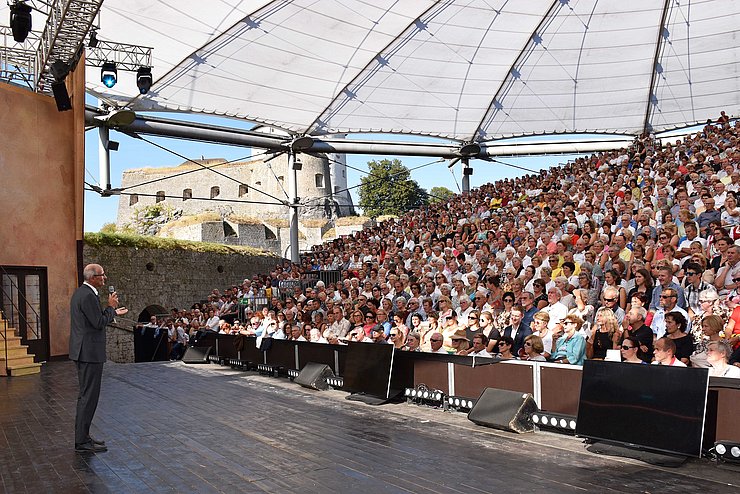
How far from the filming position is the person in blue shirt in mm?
7273

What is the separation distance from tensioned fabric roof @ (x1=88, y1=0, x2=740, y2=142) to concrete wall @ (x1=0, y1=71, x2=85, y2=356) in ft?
10.3

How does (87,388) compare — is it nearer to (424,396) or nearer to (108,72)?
(424,396)

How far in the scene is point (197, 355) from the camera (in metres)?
16.2

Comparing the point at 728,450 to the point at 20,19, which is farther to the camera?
the point at 20,19

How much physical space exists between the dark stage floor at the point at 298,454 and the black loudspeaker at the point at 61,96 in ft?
28.6

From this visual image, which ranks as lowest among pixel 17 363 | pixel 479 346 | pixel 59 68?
pixel 17 363

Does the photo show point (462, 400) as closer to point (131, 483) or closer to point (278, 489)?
point (278, 489)

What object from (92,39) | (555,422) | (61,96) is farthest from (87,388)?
(61,96)

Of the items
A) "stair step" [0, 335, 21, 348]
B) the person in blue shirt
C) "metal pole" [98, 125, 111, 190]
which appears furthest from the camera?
"metal pole" [98, 125, 111, 190]

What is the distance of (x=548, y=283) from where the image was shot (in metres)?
10.4

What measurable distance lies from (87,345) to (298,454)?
7.62 ft

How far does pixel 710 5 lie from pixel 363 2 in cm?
1050

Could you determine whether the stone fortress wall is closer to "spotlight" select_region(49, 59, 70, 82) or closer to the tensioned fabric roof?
the tensioned fabric roof

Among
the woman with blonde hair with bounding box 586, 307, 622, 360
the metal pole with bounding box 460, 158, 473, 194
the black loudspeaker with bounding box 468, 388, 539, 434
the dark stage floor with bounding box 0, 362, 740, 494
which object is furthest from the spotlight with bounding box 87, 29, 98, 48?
the metal pole with bounding box 460, 158, 473, 194
